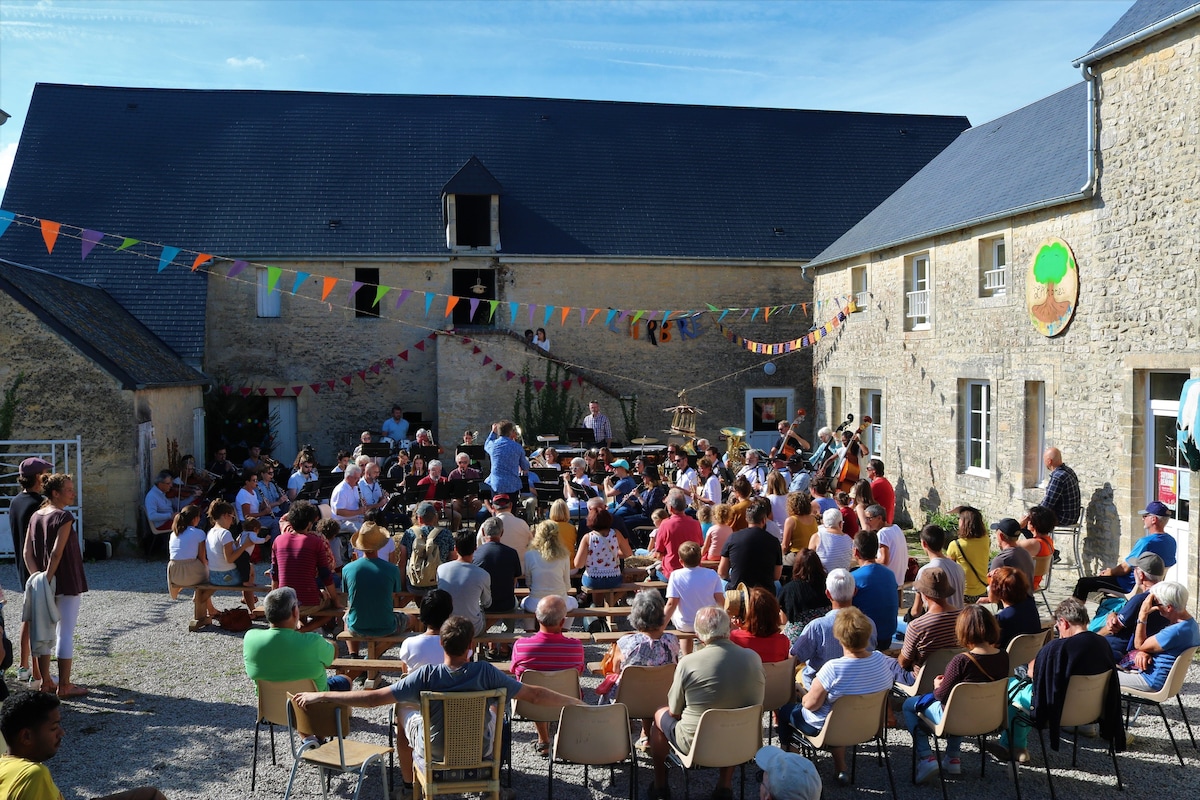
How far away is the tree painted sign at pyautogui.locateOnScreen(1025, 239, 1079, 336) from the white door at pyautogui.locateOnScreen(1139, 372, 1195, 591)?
151cm

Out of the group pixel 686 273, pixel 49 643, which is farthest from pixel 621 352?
pixel 49 643

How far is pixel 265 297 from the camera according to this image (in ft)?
64.5

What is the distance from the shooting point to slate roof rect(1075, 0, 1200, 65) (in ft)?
29.6

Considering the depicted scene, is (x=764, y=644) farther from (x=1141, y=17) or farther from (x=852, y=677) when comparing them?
(x=1141, y=17)

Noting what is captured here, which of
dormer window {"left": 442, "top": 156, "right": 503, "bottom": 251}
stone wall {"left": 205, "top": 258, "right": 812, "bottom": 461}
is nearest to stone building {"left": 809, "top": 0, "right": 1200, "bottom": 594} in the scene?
stone wall {"left": 205, "top": 258, "right": 812, "bottom": 461}

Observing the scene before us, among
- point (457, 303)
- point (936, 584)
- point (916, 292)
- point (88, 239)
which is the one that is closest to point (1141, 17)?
point (916, 292)

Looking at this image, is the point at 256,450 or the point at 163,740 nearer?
the point at 163,740

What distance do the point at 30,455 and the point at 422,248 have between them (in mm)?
9363

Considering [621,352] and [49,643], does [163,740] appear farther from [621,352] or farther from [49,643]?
[621,352]

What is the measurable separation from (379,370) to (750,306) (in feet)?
26.6

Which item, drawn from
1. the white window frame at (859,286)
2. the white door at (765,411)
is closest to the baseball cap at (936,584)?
the white window frame at (859,286)

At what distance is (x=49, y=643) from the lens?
6.61 m

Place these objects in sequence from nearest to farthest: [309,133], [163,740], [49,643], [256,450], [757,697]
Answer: [757,697] < [163,740] < [49,643] < [256,450] < [309,133]

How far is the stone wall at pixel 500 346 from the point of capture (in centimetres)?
1939
